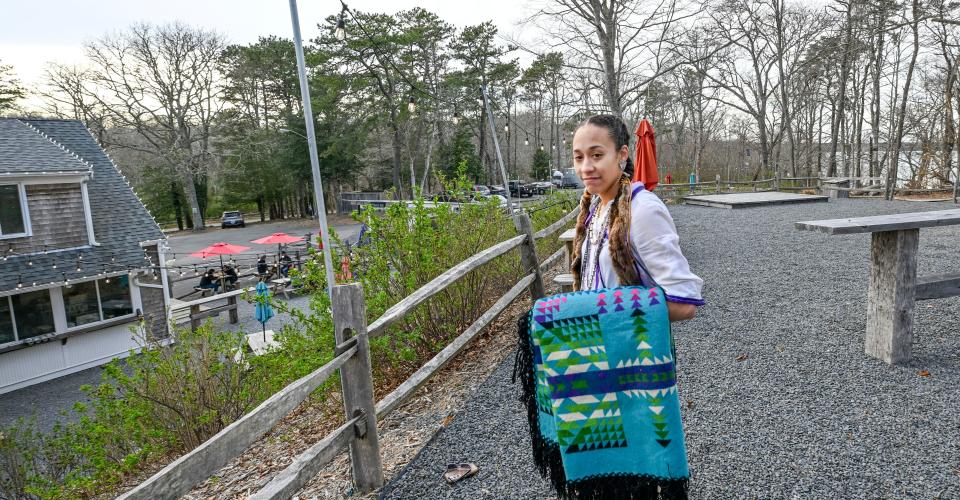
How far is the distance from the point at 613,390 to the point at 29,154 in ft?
58.1

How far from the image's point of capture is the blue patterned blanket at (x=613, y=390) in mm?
1558

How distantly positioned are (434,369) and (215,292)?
17.8 m

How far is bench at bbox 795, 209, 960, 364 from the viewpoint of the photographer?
351 cm

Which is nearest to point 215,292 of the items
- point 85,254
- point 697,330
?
point 85,254

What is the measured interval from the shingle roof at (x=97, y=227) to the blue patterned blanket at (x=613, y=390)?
16.0m

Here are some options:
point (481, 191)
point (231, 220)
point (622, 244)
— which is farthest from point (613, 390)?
Result: point (231, 220)

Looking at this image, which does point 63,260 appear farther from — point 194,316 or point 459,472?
point 459,472

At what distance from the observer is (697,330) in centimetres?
492

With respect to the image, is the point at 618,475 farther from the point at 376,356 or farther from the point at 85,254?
the point at 85,254

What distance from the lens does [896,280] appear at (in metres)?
3.56

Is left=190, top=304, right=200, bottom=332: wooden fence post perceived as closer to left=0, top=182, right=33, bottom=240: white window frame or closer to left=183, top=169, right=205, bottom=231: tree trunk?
left=0, top=182, right=33, bottom=240: white window frame

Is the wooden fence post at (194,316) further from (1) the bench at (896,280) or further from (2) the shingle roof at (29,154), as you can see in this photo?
(1) the bench at (896,280)

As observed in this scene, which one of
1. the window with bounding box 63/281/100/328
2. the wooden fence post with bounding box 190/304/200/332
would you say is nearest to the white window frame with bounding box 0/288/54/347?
the window with bounding box 63/281/100/328

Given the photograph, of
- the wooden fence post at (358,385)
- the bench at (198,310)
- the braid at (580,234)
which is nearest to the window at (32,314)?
the bench at (198,310)
